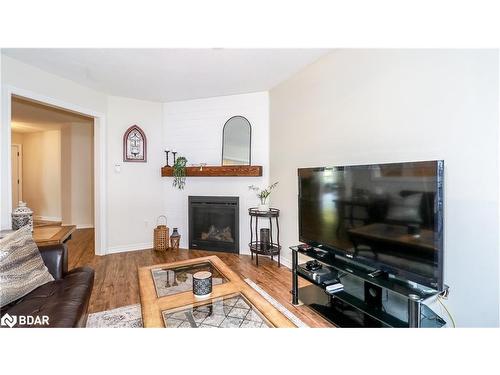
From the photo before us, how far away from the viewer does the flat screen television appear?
51.7 inches

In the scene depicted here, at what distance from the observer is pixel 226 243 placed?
377 cm

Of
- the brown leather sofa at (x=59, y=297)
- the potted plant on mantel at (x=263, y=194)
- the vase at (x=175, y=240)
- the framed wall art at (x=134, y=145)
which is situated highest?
the framed wall art at (x=134, y=145)

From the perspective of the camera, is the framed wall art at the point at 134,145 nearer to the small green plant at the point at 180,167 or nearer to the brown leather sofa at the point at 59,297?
the small green plant at the point at 180,167

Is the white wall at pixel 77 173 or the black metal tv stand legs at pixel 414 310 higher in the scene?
the white wall at pixel 77 173

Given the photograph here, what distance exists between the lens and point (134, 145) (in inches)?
153

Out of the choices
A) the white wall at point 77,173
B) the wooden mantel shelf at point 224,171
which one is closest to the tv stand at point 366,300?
the wooden mantel shelf at point 224,171

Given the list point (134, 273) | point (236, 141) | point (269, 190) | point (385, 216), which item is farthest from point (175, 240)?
point (385, 216)

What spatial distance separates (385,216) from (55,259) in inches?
94.7

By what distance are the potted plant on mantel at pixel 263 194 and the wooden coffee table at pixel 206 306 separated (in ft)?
4.84

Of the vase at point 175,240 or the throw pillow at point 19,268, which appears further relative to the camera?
the vase at point 175,240

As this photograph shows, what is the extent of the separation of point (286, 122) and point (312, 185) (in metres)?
1.29

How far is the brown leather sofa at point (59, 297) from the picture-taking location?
1.32 metres

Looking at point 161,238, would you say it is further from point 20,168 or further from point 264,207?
point 20,168
